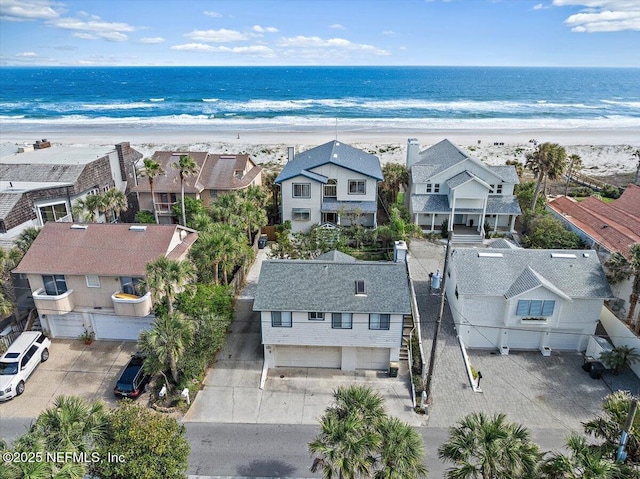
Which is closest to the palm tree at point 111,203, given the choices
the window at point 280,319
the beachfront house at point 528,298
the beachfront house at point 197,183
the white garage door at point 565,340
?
the beachfront house at point 197,183

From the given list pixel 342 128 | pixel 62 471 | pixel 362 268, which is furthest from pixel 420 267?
pixel 342 128

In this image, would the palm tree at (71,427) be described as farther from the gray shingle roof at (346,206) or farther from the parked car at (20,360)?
the gray shingle roof at (346,206)

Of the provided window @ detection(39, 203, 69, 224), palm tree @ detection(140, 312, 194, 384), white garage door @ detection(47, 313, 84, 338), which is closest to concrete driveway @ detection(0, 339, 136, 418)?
white garage door @ detection(47, 313, 84, 338)

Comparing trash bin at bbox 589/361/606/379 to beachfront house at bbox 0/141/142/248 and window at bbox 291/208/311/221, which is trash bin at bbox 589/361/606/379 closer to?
window at bbox 291/208/311/221

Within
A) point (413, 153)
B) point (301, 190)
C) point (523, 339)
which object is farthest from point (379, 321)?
point (413, 153)

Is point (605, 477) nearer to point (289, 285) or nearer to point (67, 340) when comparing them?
point (289, 285)
